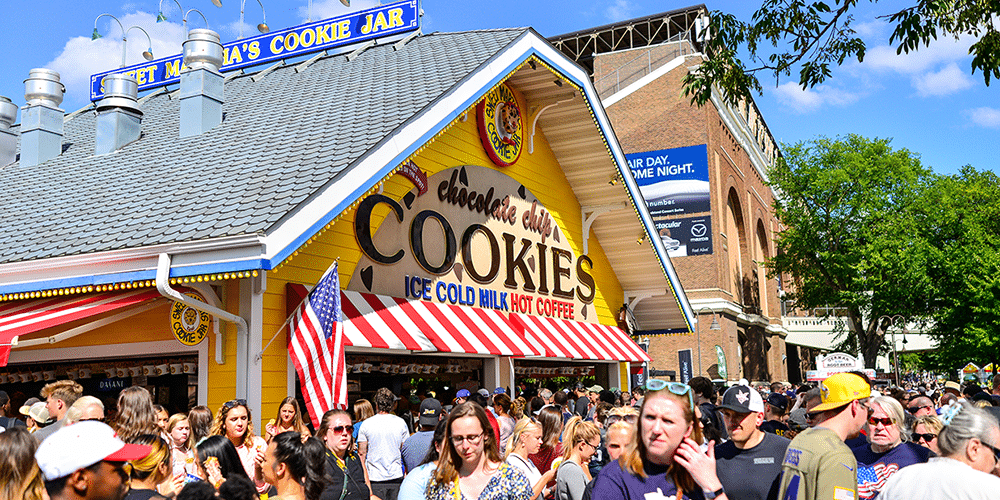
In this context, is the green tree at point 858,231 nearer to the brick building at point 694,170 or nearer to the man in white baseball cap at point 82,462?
the brick building at point 694,170

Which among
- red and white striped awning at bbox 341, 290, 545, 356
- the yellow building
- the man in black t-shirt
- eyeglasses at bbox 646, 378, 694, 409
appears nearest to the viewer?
eyeglasses at bbox 646, 378, 694, 409

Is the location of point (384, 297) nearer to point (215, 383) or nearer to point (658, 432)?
point (215, 383)

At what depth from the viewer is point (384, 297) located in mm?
12070

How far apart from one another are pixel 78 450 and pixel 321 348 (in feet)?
21.3

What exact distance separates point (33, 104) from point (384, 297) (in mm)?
9025

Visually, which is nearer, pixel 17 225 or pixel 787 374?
pixel 17 225

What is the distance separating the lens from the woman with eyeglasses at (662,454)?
3.70 metres

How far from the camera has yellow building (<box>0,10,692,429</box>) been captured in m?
9.88

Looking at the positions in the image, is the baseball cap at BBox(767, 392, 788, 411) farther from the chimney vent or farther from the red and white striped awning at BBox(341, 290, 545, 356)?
the chimney vent

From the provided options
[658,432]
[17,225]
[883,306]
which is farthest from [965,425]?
[883,306]

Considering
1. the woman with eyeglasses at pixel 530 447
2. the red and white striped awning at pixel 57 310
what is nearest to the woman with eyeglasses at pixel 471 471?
the woman with eyeglasses at pixel 530 447

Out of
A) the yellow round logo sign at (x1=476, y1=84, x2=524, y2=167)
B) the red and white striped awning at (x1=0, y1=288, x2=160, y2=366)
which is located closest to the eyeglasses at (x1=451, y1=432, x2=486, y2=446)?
the red and white striped awning at (x1=0, y1=288, x2=160, y2=366)

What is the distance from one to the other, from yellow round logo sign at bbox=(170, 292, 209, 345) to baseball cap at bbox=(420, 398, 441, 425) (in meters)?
3.02

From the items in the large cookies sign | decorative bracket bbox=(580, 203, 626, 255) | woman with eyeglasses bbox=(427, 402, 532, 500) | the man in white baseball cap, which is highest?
decorative bracket bbox=(580, 203, 626, 255)
